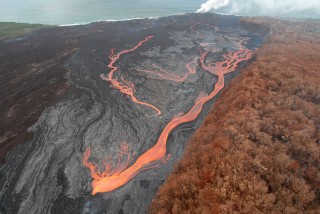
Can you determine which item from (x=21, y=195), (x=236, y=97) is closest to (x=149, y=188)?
(x=21, y=195)

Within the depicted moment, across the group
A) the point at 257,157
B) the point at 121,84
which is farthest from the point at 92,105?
the point at 257,157

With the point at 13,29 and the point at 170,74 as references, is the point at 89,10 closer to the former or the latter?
the point at 13,29

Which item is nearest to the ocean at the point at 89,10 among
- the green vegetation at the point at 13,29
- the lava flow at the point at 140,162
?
the green vegetation at the point at 13,29

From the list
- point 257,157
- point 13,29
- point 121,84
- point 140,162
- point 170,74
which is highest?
point 13,29

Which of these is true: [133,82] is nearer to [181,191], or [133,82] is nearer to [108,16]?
[181,191]

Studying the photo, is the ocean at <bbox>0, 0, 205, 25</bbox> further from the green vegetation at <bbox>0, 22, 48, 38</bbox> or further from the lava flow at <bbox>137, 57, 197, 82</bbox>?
the lava flow at <bbox>137, 57, 197, 82</bbox>

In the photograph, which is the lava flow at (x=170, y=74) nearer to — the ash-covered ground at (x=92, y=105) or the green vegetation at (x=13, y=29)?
the ash-covered ground at (x=92, y=105)
